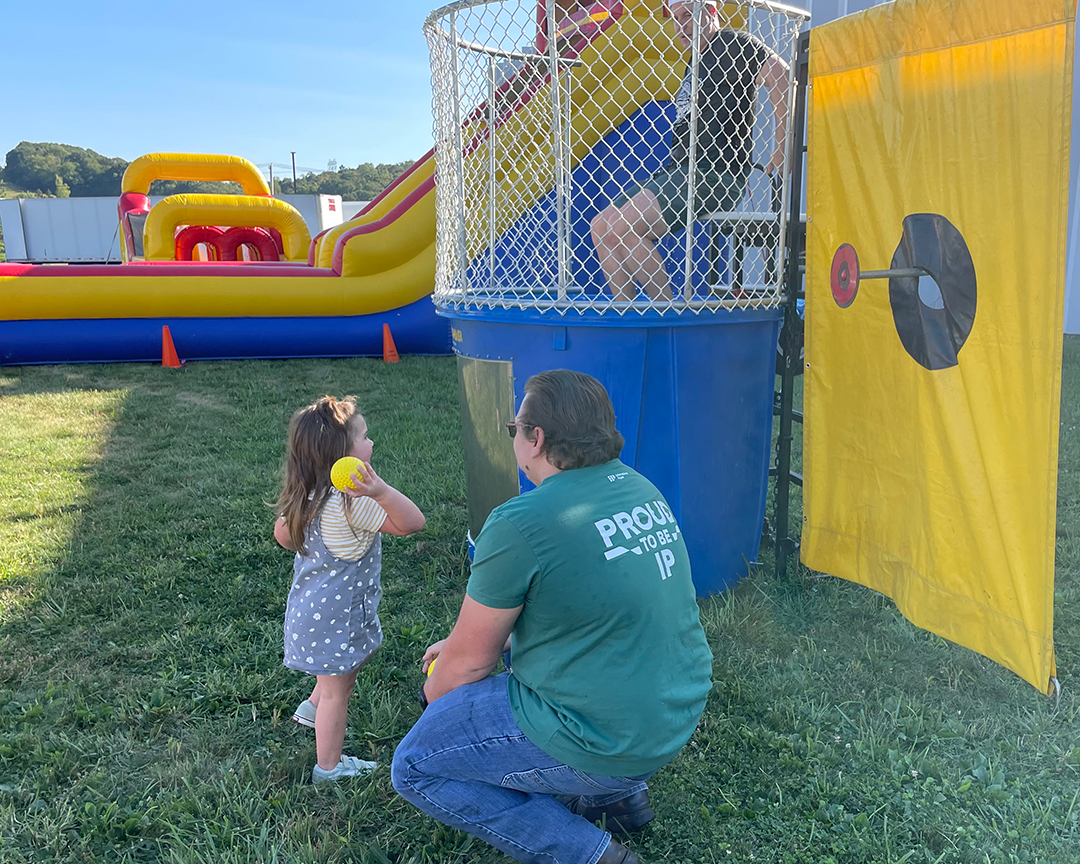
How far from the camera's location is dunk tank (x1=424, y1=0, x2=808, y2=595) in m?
3.02

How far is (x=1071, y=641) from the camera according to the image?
2996 mm

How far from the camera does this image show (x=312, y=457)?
87.2 inches

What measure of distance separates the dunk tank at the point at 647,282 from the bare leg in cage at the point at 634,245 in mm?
48

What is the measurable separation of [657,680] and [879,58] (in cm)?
226

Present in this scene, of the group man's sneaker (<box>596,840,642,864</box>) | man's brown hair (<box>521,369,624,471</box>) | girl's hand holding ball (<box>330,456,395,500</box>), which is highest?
man's brown hair (<box>521,369,624,471</box>)

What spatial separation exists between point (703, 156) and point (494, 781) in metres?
2.38

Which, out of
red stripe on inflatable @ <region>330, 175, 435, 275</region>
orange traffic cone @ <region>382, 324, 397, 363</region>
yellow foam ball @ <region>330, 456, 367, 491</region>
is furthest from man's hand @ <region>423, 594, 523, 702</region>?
red stripe on inflatable @ <region>330, 175, 435, 275</region>

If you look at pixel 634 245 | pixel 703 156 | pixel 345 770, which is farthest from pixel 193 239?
pixel 345 770

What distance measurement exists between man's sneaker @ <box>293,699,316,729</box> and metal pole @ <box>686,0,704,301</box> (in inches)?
78.0

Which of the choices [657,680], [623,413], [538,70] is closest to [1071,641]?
[623,413]

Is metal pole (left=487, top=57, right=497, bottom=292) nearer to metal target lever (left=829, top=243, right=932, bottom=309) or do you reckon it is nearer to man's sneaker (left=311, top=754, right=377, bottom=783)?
metal target lever (left=829, top=243, right=932, bottom=309)

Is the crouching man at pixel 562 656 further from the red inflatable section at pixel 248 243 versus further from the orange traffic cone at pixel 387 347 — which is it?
the red inflatable section at pixel 248 243

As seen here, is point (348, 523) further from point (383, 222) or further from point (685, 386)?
point (383, 222)

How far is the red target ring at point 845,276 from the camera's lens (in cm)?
291
